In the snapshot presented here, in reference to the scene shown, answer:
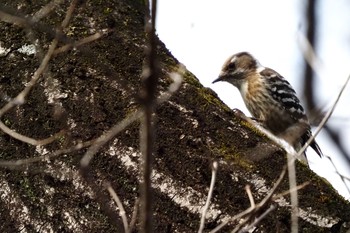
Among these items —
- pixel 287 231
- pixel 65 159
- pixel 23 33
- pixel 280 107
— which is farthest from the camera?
pixel 280 107

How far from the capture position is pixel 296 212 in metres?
2.96

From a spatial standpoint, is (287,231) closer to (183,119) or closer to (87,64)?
(183,119)

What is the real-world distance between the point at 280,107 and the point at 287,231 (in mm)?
4395

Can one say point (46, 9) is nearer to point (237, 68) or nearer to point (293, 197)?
point (293, 197)

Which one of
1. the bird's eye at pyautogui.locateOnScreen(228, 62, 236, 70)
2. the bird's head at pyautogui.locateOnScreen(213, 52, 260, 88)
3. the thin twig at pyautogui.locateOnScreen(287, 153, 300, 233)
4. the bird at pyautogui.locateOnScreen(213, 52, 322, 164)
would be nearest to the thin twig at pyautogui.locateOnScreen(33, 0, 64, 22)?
the thin twig at pyautogui.locateOnScreen(287, 153, 300, 233)

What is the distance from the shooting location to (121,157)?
3150mm

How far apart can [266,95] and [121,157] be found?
14.6 feet

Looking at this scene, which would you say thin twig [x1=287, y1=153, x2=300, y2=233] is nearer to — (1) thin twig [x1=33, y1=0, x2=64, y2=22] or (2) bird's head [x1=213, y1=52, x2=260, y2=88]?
(1) thin twig [x1=33, y1=0, x2=64, y2=22]

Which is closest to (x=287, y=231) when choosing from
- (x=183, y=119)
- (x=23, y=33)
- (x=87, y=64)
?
(x=183, y=119)

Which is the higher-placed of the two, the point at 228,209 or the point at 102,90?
the point at 102,90

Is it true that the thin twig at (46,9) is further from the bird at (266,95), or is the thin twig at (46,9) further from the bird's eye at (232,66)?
the bird's eye at (232,66)

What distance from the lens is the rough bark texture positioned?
9.82 feet

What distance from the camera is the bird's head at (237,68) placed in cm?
802

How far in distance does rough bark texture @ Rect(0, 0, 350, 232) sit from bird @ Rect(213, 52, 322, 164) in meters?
3.04
